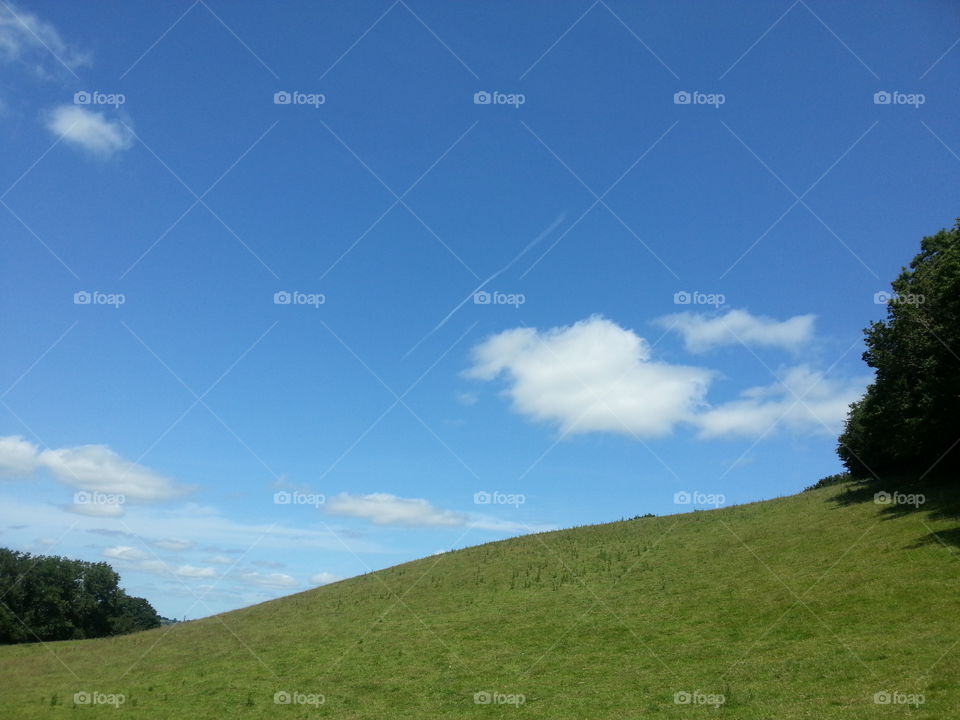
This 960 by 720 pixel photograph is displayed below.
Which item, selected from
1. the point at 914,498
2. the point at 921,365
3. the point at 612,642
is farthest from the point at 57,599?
the point at 921,365

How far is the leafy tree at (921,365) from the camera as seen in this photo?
149ft

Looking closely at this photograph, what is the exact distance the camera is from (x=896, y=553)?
114 ft

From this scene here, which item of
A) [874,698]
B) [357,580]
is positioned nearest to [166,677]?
[357,580]

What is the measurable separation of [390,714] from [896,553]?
27.7m

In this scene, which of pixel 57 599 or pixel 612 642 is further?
pixel 57 599

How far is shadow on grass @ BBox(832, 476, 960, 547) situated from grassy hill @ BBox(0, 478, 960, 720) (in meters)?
0.34

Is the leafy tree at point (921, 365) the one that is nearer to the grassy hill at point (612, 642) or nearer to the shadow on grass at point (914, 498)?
the shadow on grass at point (914, 498)

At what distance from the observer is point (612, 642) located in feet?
106

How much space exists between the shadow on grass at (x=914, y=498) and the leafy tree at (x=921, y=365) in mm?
2393

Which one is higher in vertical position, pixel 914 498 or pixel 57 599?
pixel 914 498

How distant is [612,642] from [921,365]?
110 ft

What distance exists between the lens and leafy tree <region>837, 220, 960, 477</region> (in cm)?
4528

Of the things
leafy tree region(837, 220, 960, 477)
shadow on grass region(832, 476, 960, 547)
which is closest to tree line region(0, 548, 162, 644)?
shadow on grass region(832, 476, 960, 547)

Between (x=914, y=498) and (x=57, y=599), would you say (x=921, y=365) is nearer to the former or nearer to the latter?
(x=914, y=498)
